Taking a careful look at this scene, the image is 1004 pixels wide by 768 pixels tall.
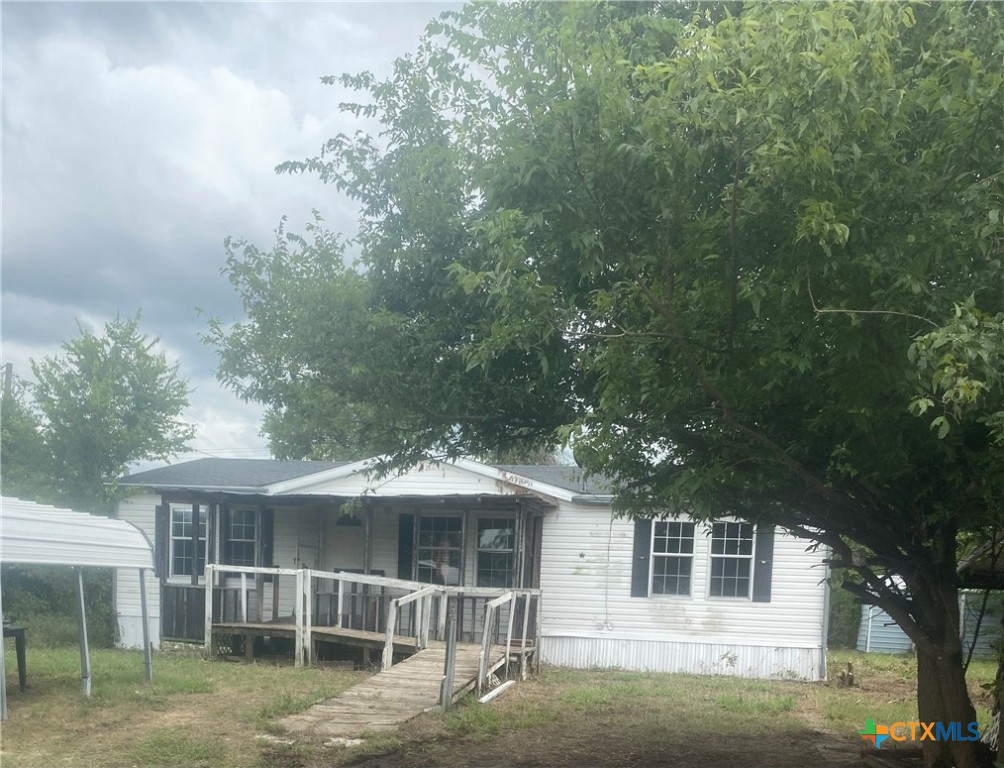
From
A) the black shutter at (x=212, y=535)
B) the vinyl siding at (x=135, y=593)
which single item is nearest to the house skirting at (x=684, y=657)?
the black shutter at (x=212, y=535)

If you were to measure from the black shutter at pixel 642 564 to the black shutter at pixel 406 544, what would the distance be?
13.5 ft

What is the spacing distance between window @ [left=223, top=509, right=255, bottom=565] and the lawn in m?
3.40

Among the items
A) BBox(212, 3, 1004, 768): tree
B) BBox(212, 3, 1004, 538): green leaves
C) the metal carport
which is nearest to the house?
the metal carport

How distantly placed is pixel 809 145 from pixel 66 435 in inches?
744

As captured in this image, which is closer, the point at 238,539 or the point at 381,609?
the point at 381,609

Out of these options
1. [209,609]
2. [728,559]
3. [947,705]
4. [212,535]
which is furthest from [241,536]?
[947,705]

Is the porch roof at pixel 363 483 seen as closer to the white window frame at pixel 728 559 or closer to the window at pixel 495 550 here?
the window at pixel 495 550

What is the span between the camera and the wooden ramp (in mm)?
9836

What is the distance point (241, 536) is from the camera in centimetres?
1911

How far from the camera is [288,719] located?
10.3m

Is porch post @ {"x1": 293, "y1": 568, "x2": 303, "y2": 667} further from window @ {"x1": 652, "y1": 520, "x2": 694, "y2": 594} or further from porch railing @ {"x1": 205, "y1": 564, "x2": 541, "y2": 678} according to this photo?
window @ {"x1": 652, "y1": 520, "x2": 694, "y2": 594}

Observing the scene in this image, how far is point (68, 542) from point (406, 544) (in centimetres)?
936

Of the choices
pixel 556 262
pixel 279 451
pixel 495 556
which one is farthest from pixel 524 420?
pixel 279 451

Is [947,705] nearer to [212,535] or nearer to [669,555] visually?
[669,555]
